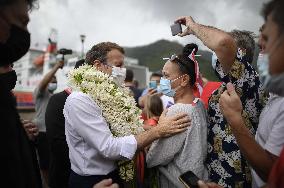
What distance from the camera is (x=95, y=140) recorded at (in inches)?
110

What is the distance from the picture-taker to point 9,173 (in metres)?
1.62

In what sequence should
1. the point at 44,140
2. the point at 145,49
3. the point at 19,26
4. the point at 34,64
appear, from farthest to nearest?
1. the point at 145,49
2. the point at 34,64
3. the point at 44,140
4. the point at 19,26

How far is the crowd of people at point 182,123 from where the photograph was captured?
5.49 feet

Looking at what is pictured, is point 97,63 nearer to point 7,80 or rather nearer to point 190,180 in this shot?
point 7,80

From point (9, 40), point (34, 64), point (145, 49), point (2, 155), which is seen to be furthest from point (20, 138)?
point (145, 49)

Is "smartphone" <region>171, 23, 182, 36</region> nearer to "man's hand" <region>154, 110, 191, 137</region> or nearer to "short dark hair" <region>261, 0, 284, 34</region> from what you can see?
"man's hand" <region>154, 110, 191, 137</region>

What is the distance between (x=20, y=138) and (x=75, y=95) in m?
1.19

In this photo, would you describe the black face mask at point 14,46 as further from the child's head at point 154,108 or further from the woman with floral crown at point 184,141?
the child's head at point 154,108

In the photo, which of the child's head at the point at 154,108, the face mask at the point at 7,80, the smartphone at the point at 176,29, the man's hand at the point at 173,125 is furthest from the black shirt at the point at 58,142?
the face mask at the point at 7,80

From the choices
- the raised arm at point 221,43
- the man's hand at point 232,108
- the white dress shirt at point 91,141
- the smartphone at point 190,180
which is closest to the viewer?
the smartphone at point 190,180

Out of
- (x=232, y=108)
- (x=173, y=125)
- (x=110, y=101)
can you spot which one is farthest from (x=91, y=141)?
(x=232, y=108)

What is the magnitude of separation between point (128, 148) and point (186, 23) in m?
1.17

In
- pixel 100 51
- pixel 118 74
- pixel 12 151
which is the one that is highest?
pixel 100 51

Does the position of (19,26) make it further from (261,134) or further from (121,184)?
(121,184)
